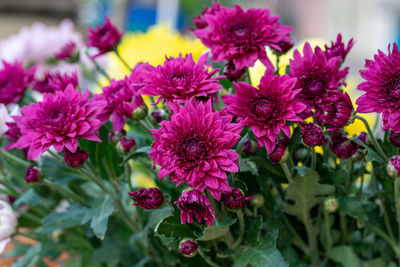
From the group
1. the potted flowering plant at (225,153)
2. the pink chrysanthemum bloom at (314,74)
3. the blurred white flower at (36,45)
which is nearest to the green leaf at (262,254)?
the potted flowering plant at (225,153)

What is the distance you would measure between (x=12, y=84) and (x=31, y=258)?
196 millimetres

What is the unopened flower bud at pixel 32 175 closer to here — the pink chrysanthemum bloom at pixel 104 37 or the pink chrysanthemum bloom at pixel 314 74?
the pink chrysanthemum bloom at pixel 104 37

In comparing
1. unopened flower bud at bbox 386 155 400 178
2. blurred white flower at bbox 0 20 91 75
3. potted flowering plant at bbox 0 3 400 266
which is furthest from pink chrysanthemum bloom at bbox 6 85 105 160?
blurred white flower at bbox 0 20 91 75

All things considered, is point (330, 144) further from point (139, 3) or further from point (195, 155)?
point (139, 3)

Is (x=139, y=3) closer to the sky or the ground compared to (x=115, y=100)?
closer to the ground

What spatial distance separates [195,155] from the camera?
0.26 metres

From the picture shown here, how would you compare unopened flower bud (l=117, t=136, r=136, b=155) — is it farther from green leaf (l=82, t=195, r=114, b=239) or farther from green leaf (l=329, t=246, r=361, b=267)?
green leaf (l=329, t=246, r=361, b=267)

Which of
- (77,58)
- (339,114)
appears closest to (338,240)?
(339,114)

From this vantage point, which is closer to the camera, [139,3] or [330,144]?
[330,144]

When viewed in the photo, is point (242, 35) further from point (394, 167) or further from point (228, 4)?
point (228, 4)

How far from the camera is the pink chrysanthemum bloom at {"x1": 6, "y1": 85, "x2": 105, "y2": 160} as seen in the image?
1.00 feet

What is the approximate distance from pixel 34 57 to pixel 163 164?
527mm

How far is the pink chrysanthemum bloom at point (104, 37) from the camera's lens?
0.42 m

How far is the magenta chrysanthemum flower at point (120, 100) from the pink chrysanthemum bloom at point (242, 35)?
2.6 inches
